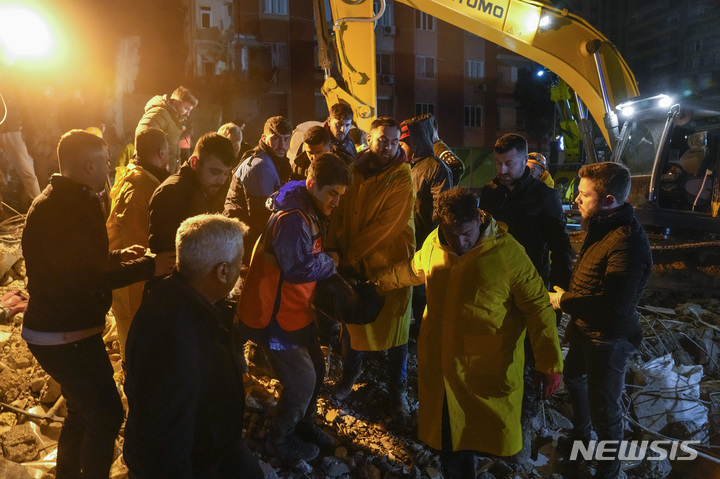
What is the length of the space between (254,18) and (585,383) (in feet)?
93.8

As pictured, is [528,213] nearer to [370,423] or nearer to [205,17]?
[370,423]

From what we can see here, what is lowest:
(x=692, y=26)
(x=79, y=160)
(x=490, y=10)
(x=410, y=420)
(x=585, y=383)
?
(x=410, y=420)

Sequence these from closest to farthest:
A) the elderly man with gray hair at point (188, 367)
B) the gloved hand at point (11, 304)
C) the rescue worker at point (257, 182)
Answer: the elderly man with gray hair at point (188, 367) → the rescue worker at point (257, 182) → the gloved hand at point (11, 304)

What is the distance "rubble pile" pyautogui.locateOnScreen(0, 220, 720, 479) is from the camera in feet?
10.4

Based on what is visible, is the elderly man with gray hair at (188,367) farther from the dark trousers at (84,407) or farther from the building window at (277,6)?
the building window at (277,6)

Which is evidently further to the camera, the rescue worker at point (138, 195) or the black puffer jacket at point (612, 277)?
the rescue worker at point (138, 195)

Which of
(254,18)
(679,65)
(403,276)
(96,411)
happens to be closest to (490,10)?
(403,276)

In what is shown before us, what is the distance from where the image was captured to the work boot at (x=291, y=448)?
3027 mm

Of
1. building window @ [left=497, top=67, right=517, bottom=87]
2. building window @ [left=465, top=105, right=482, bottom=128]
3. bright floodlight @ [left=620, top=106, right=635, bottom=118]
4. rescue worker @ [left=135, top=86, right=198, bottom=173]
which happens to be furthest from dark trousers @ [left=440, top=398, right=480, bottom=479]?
building window @ [left=497, top=67, right=517, bottom=87]

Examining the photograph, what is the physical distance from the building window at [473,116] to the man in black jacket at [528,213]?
2860 centimetres

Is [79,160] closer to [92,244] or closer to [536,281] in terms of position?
[92,244]

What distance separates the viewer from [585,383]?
3.36 m

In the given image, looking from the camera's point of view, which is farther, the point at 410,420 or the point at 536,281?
the point at 410,420

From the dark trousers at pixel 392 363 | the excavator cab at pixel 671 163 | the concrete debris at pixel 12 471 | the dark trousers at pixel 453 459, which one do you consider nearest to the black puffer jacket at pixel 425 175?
the dark trousers at pixel 392 363
